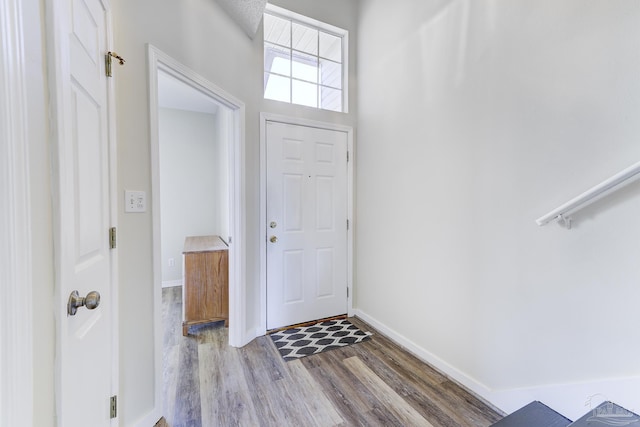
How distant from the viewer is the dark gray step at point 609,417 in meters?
1.03

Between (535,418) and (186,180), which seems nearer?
(535,418)

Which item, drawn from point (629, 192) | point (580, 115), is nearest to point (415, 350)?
point (629, 192)

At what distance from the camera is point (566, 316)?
1.33 m

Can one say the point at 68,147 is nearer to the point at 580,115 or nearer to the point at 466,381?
the point at 580,115

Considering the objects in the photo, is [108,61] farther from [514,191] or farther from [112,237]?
A: [514,191]

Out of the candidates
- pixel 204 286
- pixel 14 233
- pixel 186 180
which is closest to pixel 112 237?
pixel 14 233

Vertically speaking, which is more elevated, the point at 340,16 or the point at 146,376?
the point at 340,16

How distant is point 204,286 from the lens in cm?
258

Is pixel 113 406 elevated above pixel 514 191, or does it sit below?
below

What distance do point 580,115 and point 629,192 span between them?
0.40 m

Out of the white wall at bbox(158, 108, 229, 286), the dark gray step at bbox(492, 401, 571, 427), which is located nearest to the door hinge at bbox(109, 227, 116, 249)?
the dark gray step at bbox(492, 401, 571, 427)

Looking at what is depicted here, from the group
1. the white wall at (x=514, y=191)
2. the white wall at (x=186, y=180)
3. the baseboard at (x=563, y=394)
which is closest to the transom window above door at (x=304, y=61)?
the white wall at (x=514, y=191)

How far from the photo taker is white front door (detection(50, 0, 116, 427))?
774 millimetres

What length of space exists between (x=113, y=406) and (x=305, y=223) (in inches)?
72.8
